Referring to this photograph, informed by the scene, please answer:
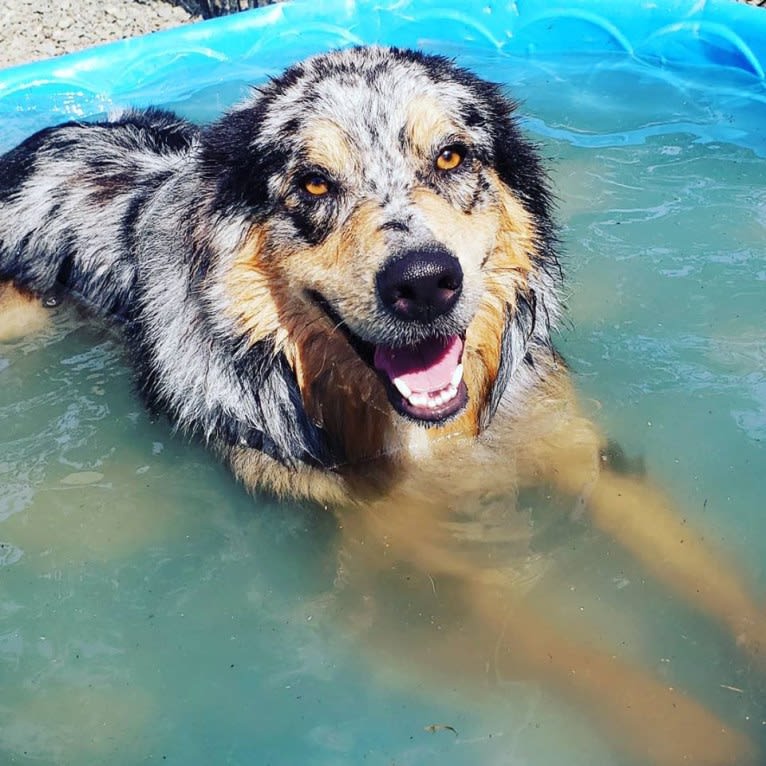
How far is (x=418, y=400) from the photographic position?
12.7ft

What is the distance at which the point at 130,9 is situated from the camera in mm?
11383

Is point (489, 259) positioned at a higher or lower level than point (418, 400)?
higher

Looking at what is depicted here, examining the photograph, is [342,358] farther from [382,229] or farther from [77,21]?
[77,21]

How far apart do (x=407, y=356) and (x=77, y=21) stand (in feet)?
29.8

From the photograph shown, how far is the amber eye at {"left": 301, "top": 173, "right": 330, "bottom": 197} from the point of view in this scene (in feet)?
12.5

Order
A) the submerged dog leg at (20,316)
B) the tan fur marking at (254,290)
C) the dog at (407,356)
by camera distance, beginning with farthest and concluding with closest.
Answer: the submerged dog leg at (20,316)
the tan fur marking at (254,290)
the dog at (407,356)

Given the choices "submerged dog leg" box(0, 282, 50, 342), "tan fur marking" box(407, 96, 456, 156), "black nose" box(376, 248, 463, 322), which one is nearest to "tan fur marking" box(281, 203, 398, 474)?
"black nose" box(376, 248, 463, 322)

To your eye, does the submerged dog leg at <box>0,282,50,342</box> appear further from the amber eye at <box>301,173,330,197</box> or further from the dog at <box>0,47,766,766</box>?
the amber eye at <box>301,173,330,197</box>

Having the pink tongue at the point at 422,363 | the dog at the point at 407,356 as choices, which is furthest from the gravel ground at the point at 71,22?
the pink tongue at the point at 422,363

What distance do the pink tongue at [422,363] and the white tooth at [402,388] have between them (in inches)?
0.6

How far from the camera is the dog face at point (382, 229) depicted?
11.8 feet

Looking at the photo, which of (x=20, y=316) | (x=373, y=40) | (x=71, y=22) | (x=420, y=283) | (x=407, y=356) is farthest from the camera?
(x=71, y=22)

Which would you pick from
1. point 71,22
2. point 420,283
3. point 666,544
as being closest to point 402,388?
point 420,283

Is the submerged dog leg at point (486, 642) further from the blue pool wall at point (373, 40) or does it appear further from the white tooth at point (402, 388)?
the blue pool wall at point (373, 40)
